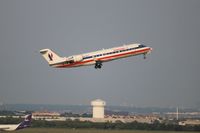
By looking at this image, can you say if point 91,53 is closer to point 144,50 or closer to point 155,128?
point 144,50

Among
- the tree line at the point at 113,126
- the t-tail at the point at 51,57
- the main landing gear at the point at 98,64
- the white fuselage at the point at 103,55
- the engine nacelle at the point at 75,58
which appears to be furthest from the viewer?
the tree line at the point at 113,126

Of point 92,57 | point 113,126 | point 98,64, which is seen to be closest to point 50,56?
point 92,57

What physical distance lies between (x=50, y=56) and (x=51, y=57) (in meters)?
0.54

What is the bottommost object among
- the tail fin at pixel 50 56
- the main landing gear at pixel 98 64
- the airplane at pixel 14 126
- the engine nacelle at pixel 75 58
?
the airplane at pixel 14 126

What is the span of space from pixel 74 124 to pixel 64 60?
80.2 meters

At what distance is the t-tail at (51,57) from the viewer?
121 meters

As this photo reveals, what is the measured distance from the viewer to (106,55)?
12225 centimetres

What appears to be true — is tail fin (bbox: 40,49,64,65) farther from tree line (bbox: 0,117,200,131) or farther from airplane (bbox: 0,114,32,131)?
tree line (bbox: 0,117,200,131)

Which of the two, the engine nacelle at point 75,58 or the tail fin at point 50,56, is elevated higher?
the tail fin at point 50,56

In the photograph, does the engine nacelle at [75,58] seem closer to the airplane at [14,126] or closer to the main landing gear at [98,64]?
the main landing gear at [98,64]

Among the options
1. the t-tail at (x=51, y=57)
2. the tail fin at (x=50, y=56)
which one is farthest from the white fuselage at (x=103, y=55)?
the tail fin at (x=50, y=56)

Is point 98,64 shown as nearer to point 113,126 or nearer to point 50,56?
A: point 50,56

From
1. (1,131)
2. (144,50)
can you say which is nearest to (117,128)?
(1,131)

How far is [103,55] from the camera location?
400 feet
